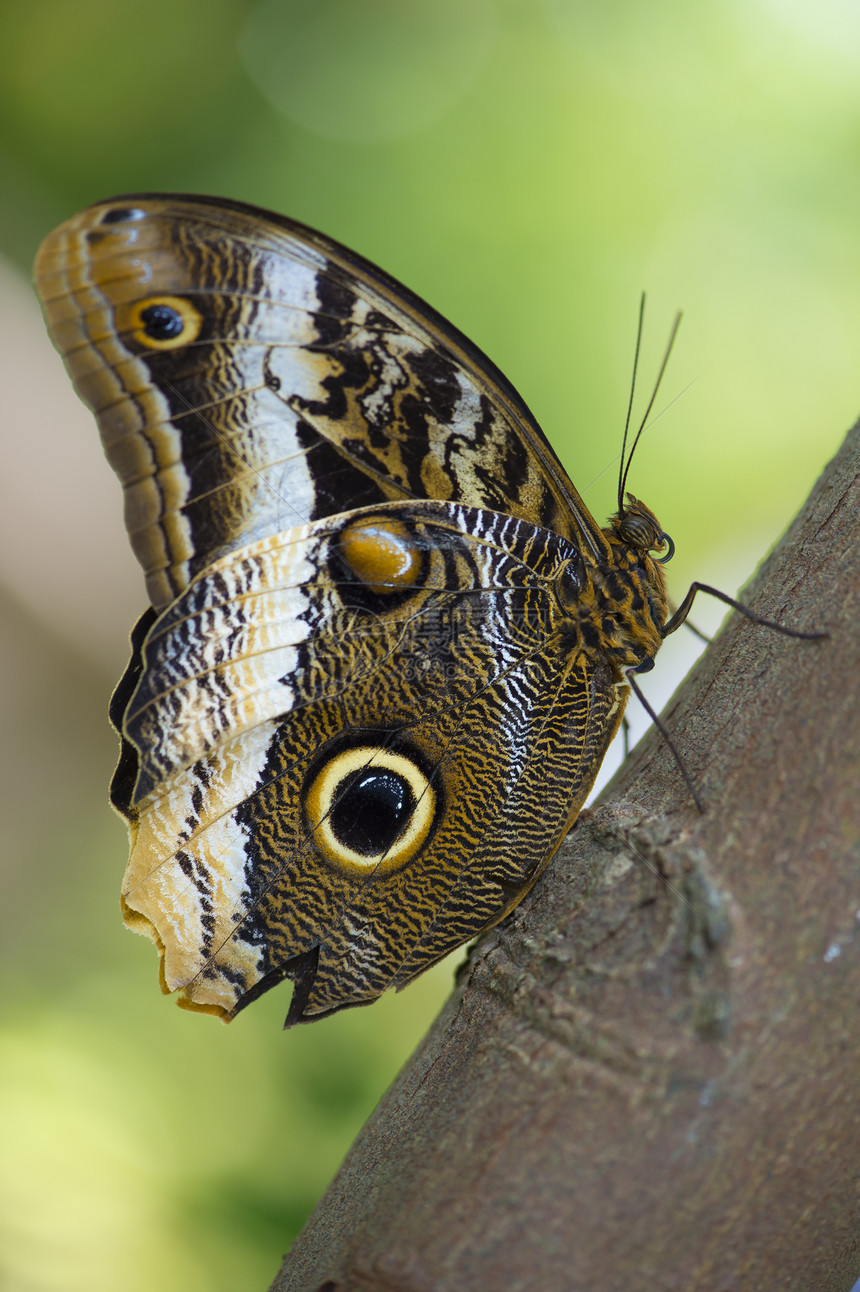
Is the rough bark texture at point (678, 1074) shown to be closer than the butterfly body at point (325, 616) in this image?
Yes

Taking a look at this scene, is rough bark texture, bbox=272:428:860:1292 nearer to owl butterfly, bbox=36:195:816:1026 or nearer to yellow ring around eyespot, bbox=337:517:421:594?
owl butterfly, bbox=36:195:816:1026

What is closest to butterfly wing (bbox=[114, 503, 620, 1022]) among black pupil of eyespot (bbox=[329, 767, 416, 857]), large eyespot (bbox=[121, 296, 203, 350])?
black pupil of eyespot (bbox=[329, 767, 416, 857])

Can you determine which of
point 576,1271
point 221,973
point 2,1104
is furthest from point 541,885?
point 2,1104

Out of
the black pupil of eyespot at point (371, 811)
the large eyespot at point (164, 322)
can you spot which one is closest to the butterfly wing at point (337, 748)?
the black pupil of eyespot at point (371, 811)

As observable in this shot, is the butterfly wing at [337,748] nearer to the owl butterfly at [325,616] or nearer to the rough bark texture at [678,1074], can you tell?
the owl butterfly at [325,616]

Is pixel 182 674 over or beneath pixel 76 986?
beneath

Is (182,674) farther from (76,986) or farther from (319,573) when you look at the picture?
(76,986)

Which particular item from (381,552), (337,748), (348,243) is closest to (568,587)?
(381,552)
